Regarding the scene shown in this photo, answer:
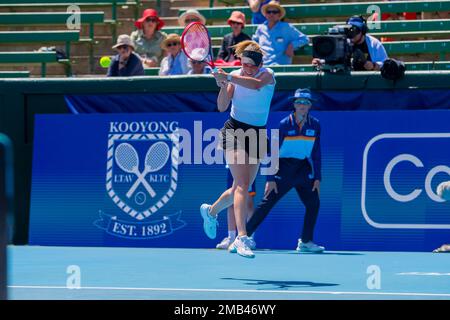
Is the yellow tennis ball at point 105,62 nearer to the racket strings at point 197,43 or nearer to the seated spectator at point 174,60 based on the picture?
the seated spectator at point 174,60

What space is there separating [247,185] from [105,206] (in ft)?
9.83

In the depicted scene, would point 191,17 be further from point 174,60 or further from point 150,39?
point 174,60

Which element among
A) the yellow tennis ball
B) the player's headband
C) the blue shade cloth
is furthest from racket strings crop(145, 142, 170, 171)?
the yellow tennis ball

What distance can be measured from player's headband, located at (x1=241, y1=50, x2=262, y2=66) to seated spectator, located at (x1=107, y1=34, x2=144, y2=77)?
3750 mm

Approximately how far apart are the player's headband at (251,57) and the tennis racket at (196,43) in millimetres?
351

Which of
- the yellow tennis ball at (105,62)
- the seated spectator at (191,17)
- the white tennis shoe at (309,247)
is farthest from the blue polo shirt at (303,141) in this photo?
the yellow tennis ball at (105,62)

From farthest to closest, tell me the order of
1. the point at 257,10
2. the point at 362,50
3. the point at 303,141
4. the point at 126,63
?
the point at 257,10 < the point at 126,63 < the point at 362,50 < the point at 303,141

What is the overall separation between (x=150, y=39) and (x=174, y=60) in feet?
6.23

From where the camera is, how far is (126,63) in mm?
13430

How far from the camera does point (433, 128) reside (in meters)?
11.5

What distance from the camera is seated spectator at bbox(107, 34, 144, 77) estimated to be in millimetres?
13297

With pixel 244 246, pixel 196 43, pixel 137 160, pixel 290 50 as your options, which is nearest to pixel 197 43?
pixel 196 43

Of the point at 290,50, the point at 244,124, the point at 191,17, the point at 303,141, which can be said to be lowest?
the point at 303,141

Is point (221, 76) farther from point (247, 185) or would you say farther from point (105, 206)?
point (105, 206)
